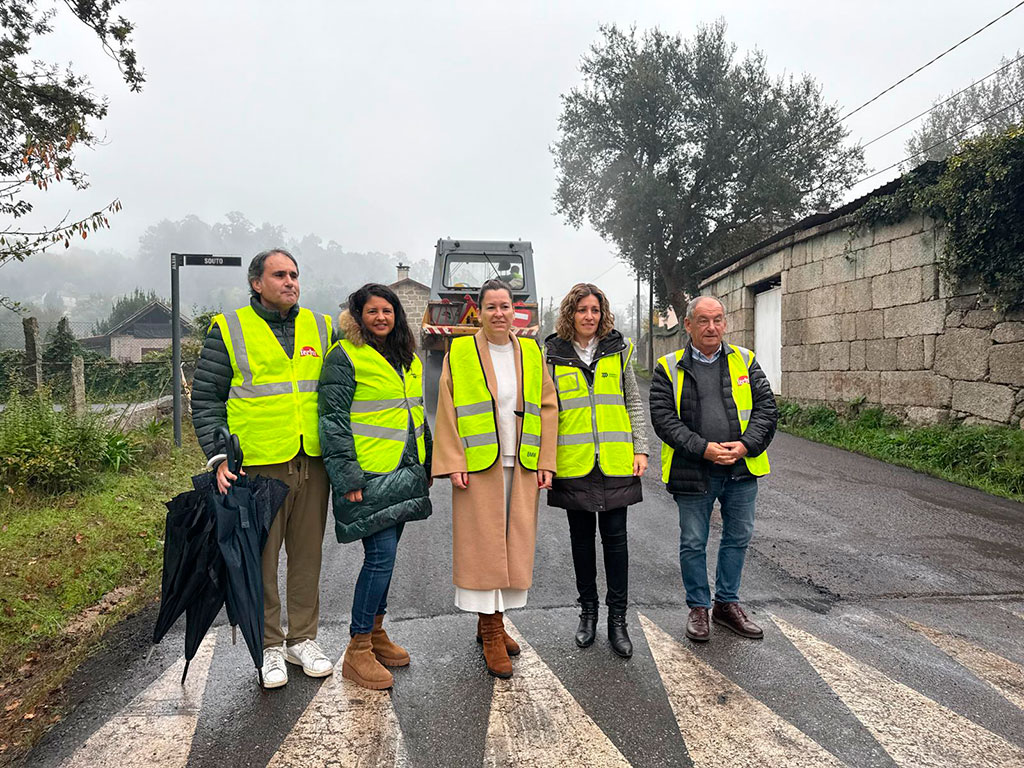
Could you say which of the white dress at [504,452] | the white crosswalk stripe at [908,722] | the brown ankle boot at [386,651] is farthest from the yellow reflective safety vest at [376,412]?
the white crosswalk stripe at [908,722]

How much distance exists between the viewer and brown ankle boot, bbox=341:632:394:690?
2949mm

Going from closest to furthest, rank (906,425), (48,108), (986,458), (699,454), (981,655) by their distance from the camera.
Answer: (981,655) < (699,454) < (48,108) < (986,458) < (906,425)

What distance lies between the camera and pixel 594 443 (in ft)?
11.1

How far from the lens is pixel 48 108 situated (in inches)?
244

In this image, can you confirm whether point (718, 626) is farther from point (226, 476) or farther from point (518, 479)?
point (226, 476)

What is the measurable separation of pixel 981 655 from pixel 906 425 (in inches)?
267

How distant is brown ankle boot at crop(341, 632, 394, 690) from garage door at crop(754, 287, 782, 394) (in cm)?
1117

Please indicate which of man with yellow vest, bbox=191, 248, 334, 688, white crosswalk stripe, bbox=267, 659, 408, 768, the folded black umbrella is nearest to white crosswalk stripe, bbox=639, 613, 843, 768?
white crosswalk stripe, bbox=267, 659, 408, 768

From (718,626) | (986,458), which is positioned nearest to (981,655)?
(718,626)

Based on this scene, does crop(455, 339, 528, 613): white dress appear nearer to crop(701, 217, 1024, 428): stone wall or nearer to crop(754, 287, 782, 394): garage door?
crop(701, 217, 1024, 428): stone wall

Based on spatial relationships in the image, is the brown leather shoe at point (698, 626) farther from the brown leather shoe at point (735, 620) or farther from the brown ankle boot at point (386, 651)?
the brown ankle boot at point (386, 651)

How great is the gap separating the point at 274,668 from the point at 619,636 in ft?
5.30

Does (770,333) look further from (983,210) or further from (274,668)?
(274,668)

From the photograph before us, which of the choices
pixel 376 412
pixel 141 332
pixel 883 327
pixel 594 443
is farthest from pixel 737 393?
pixel 141 332
